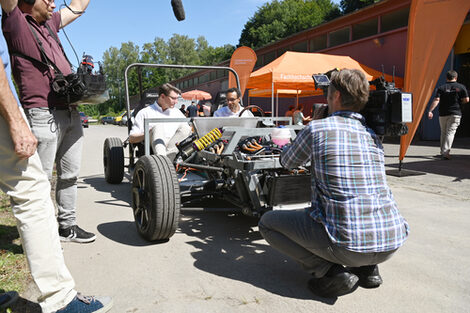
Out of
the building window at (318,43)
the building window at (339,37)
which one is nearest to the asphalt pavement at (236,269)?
the building window at (339,37)

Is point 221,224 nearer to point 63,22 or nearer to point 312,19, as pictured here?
point 63,22

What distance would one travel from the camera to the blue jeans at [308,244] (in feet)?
6.68

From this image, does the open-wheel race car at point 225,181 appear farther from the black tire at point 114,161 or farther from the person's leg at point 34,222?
the black tire at point 114,161

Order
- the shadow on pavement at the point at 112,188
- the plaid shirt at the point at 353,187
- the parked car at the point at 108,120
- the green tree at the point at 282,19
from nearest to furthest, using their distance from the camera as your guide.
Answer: the plaid shirt at the point at 353,187, the shadow on pavement at the point at 112,188, the green tree at the point at 282,19, the parked car at the point at 108,120

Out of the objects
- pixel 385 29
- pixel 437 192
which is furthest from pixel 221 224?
pixel 385 29

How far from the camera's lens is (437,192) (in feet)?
16.2

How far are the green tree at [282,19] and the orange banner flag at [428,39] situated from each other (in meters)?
43.8

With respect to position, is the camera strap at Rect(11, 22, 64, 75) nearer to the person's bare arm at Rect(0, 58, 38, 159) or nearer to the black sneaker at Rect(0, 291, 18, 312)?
the person's bare arm at Rect(0, 58, 38, 159)

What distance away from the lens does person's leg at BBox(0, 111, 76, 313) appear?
1.73 m

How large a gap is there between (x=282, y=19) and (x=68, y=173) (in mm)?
53830

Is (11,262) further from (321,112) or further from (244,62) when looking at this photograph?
(244,62)

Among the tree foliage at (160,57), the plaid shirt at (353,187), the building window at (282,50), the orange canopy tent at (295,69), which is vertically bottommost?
the plaid shirt at (353,187)

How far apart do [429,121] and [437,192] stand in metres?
9.76

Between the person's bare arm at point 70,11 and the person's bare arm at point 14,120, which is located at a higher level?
the person's bare arm at point 70,11
